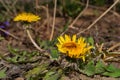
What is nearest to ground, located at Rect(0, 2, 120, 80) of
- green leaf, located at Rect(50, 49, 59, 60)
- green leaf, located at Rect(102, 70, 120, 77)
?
green leaf, located at Rect(102, 70, 120, 77)

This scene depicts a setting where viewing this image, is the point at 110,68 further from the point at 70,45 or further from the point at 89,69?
the point at 70,45

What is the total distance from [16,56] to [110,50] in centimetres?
57

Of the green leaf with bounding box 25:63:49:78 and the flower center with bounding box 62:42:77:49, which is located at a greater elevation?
the flower center with bounding box 62:42:77:49

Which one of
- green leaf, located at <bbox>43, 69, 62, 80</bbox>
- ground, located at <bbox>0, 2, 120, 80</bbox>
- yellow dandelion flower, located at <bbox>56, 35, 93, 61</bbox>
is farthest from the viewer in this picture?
ground, located at <bbox>0, 2, 120, 80</bbox>

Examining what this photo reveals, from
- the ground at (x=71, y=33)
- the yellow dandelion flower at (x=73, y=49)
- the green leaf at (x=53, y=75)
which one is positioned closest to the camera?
the yellow dandelion flower at (x=73, y=49)

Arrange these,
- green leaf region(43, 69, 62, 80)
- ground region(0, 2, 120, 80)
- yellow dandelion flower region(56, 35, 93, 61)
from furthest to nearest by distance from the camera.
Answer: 1. ground region(0, 2, 120, 80)
2. green leaf region(43, 69, 62, 80)
3. yellow dandelion flower region(56, 35, 93, 61)

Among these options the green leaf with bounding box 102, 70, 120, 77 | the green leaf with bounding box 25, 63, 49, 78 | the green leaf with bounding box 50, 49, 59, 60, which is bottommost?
the green leaf with bounding box 102, 70, 120, 77

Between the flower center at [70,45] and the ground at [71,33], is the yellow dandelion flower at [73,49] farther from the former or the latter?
the ground at [71,33]

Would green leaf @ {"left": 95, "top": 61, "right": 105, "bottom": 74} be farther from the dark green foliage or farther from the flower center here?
the flower center

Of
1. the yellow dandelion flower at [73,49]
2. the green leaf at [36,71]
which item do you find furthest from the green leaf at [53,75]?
the yellow dandelion flower at [73,49]

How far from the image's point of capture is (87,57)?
6.52ft

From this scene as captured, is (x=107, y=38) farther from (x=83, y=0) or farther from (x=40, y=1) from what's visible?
(x=40, y=1)

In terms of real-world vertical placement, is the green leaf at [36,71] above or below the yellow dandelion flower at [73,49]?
below

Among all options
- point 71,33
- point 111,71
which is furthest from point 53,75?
point 71,33
